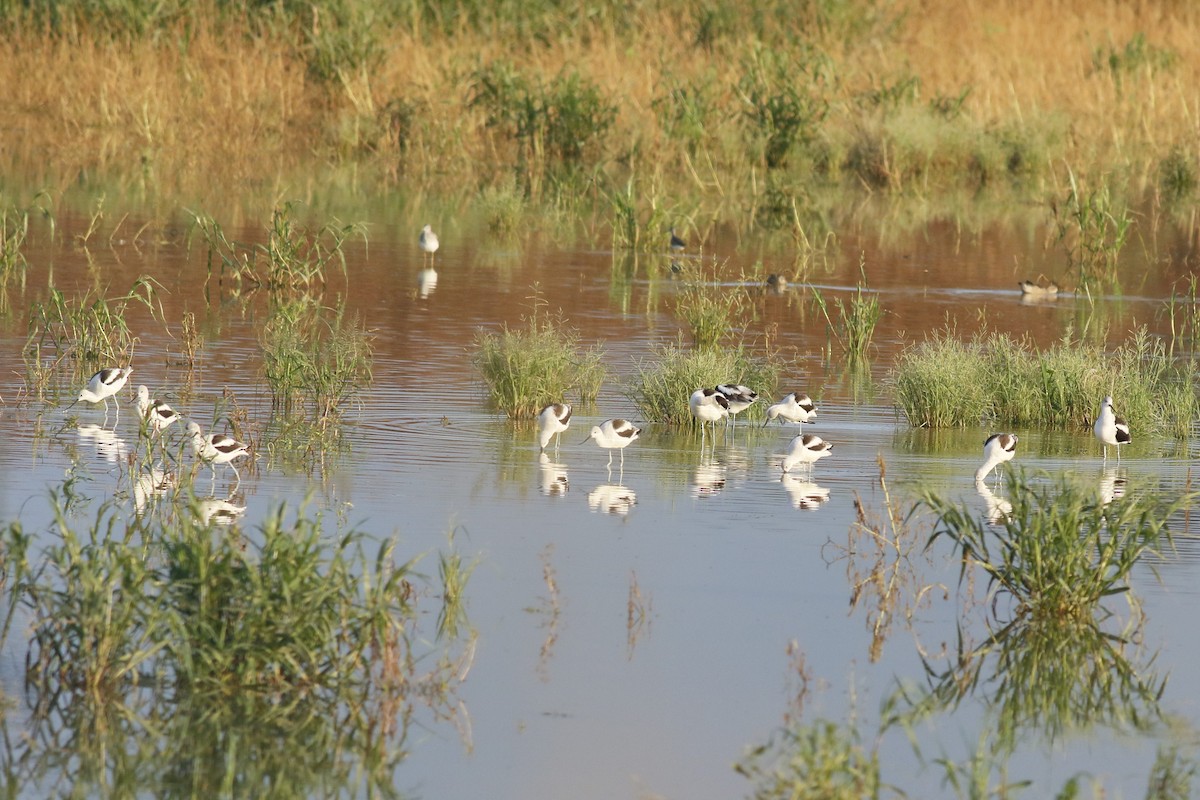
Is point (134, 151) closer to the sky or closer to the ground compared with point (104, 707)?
closer to the sky

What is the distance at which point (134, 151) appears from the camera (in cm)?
3002

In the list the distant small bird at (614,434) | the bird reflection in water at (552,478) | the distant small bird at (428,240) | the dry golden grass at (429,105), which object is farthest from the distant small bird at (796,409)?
the dry golden grass at (429,105)

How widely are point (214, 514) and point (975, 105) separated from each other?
25.3 metres

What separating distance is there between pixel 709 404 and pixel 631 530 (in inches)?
95.5

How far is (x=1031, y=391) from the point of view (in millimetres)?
13352

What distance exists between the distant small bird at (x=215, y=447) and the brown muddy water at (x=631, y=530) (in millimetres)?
177

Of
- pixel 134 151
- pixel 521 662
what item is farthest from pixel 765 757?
pixel 134 151

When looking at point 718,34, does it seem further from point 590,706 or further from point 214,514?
point 590,706

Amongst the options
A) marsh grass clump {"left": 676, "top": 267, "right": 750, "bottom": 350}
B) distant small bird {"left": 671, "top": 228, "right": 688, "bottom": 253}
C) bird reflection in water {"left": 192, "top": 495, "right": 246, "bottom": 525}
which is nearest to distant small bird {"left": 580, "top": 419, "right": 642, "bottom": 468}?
bird reflection in water {"left": 192, "top": 495, "right": 246, "bottom": 525}

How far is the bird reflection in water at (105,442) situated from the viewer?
11133 millimetres

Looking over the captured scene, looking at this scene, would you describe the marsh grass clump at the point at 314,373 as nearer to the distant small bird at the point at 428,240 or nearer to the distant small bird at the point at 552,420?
the distant small bird at the point at 552,420

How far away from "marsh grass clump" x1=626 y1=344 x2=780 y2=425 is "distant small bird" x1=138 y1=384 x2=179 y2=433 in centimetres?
302

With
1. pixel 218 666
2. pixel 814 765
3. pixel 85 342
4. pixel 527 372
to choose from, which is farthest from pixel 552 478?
pixel 814 765

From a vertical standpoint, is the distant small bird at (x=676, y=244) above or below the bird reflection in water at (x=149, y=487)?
above
